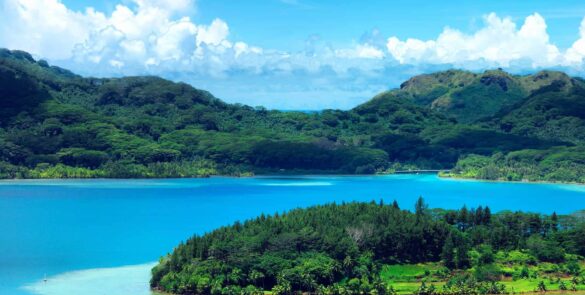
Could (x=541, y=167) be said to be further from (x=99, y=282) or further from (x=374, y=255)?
(x=99, y=282)

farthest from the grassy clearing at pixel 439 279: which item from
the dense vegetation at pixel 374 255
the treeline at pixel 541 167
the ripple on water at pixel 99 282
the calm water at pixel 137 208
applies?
the treeline at pixel 541 167

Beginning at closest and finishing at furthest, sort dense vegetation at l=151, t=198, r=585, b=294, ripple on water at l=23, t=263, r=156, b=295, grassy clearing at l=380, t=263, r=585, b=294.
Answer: dense vegetation at l=151, t=198, r=585, b=294
grassy clearing at l=380, t=263, r=585, b=294
ripple on water at l=23, t=263, r=156, b=295

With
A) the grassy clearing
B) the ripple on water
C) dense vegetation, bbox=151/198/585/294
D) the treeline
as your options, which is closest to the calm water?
the ripple on water

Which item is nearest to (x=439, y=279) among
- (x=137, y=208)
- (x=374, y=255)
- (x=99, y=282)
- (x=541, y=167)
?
(x=374, y=255)

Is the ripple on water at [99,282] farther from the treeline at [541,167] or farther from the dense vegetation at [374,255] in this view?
the treeline at [541,167]

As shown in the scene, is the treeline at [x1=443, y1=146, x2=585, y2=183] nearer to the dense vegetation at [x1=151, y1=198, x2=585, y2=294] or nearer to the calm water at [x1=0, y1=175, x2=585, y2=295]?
the calm water at [x1=0, y1=175, x2=585, y2=295]

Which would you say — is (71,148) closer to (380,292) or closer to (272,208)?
(272,208)
